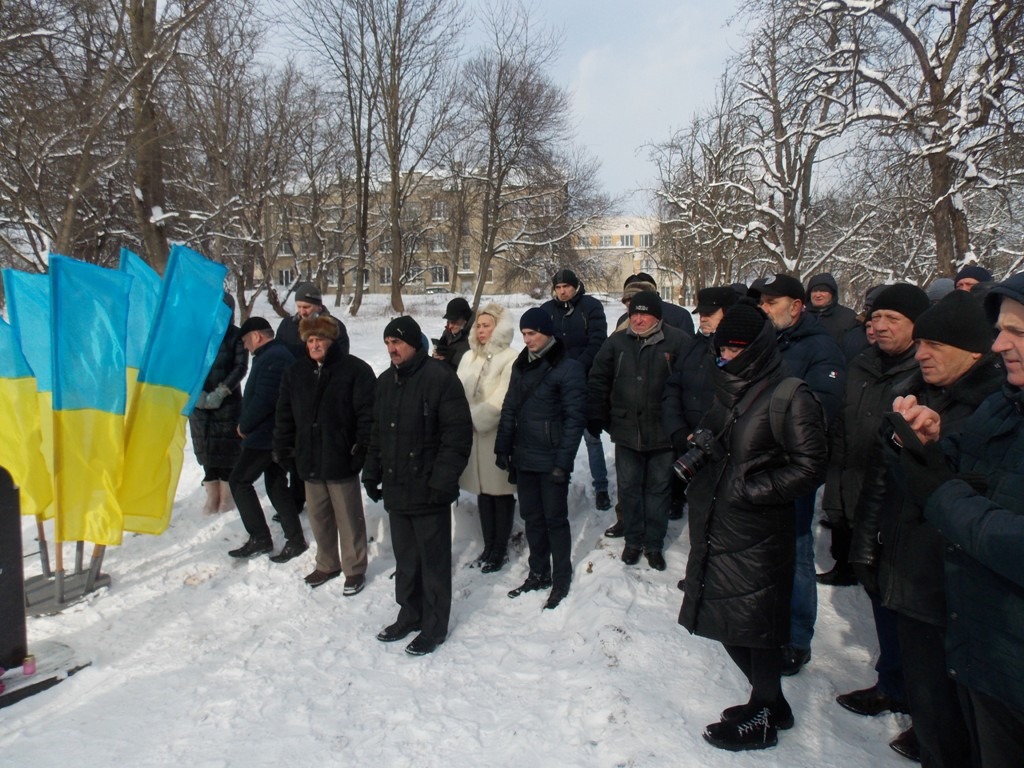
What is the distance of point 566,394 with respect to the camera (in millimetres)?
4613

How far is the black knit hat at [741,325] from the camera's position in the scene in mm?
2875

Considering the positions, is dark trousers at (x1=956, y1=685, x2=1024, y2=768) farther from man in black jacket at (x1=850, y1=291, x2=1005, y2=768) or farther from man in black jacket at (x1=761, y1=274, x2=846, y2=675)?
man in black jacket at (x1=761, y1=274, x2=846, y2=675)

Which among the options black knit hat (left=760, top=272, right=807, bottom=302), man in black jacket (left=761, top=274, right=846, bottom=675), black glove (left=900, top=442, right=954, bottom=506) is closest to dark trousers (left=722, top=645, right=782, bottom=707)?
man in black jacket (left=761, top=274, right=846, bottom=675)

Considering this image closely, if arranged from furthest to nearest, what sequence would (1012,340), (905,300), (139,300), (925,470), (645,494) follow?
(139,300) < (645,494) < (905,300) < (925,470) < (1012,340)

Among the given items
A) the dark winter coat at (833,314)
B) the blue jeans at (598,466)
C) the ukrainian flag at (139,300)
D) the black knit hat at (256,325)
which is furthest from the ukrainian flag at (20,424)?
the dark winter coat at (833,314)

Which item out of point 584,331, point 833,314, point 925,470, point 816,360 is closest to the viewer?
point 925,470

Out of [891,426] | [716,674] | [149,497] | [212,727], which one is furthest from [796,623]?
[149,497]

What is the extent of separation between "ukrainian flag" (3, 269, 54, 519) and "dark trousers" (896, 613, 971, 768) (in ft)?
18.1

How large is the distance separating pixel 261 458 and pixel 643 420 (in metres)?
3.26

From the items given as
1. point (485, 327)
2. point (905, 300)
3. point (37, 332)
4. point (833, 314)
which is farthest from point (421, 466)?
point (833, 314)

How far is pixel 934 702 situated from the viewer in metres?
2.55

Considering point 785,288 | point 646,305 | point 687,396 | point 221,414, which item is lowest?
point 221,414

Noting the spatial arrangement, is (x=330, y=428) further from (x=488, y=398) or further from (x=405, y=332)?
(x=488, y=398)

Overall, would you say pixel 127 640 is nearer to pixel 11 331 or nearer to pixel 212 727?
pixel 212 727
